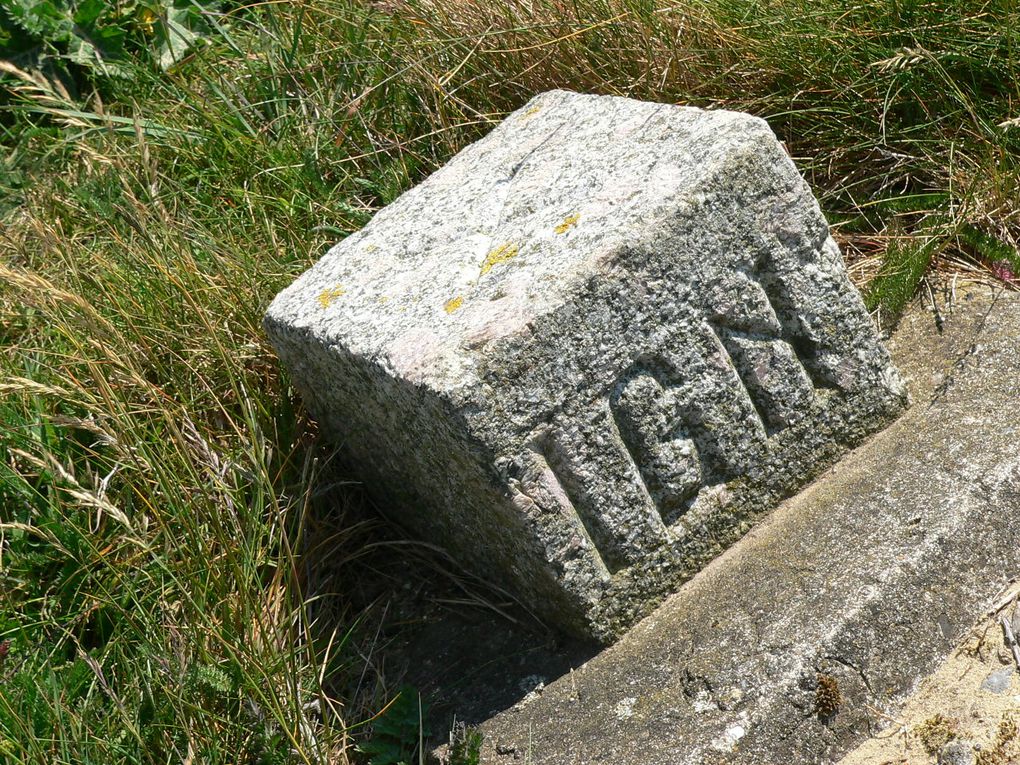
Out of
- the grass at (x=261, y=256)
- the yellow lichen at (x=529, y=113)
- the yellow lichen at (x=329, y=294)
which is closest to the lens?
the grass at (x=261, y=256)

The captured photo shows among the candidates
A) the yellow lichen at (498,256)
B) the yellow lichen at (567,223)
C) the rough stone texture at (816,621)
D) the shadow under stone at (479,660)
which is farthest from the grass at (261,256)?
the yellow lichen at (567,223)

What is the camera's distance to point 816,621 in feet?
6.25

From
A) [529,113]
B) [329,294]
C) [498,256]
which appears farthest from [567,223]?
[529,113]

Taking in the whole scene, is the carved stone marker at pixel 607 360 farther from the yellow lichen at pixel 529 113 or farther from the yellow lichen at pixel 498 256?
the yellow lichen at pixel 529 113

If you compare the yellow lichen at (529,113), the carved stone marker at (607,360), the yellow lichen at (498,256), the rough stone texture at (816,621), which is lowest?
the rough stone texture at (816,621)

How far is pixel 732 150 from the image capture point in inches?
77.4

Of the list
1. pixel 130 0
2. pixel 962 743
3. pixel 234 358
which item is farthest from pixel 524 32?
pixel 962 743

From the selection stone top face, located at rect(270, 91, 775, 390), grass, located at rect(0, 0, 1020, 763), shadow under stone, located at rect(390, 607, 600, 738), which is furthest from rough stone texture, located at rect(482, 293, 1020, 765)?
stone top face, located at rect(270, 91, 775, 390)

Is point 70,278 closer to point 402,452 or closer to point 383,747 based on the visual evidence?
point 402,452

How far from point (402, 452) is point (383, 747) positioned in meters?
0.55

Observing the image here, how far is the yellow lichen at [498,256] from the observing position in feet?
6.75

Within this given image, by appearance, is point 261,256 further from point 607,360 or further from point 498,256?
point 607,360

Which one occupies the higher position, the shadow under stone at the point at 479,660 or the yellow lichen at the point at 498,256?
the yellow lichen at the point at 498,256

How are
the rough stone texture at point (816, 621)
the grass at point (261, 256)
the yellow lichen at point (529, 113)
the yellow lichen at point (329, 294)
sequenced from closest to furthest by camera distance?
the rough stone texture at point (816, 621) → the grass at point (261, 256) → the yellow lichen at point (329, 294) → the yellow lichen at point (529, 113)
